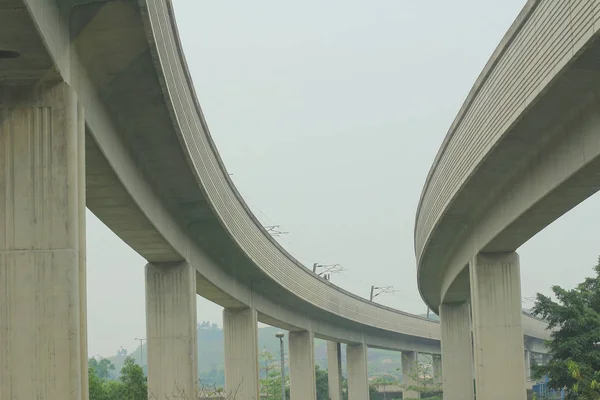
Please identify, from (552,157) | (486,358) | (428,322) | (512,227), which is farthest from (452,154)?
(428,322)

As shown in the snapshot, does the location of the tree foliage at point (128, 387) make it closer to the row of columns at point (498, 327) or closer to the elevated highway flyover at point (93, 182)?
the elevated highway flyover at point (93, 182)

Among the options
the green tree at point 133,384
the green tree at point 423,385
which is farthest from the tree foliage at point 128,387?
the green tree at point 423,385

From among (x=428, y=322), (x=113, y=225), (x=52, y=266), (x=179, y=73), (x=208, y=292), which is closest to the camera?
(x=52, y=266)

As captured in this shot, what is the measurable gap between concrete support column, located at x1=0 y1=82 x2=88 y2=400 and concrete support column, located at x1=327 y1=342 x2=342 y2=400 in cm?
6127

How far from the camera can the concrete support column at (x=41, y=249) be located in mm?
14102

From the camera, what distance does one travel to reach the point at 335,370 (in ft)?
250

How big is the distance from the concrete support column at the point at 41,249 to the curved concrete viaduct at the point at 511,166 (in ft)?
26.3

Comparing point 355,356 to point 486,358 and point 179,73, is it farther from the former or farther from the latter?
point 179,73

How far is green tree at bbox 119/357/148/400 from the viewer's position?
44469mm

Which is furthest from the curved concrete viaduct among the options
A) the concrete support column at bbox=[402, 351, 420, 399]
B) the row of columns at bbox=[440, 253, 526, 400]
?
the concrete support column at bbox=[402, 351, 420, 399]

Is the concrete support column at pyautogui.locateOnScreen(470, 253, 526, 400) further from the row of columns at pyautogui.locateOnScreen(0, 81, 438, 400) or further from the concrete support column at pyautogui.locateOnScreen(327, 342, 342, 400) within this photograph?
the concrete support column at pyautogui.locateOnScreen(327, 342, 342, 400)

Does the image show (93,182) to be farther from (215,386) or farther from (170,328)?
(215,386)

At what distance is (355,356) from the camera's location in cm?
7400

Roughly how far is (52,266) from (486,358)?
2032 cm
